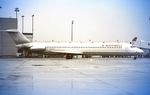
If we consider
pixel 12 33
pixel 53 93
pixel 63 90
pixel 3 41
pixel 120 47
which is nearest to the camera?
pixel 53 93

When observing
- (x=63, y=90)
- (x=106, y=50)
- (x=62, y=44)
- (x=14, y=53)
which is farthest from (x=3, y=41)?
(x=63, y=90)

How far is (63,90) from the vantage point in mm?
12781

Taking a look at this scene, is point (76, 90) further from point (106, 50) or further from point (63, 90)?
point (106, 50)

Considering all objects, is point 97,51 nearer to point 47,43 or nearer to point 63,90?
point 47,43

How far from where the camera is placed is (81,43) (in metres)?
66.3

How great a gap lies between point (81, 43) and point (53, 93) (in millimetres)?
54421

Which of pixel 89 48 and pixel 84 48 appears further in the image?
pixel 84 48

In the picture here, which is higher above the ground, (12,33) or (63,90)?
(12,33)

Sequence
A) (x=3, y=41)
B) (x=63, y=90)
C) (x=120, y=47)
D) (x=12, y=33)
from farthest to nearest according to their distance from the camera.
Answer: (x=3, y=41) → (x=12, y=33) → (x=120, y=47) → (x=63, y=90)

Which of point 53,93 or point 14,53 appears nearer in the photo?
point 53,93

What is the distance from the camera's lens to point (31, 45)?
65.9 meters

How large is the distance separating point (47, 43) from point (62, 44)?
2794 millimetres

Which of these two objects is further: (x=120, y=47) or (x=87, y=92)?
(x=120, y=47)

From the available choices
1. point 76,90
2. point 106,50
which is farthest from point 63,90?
point 106,50
